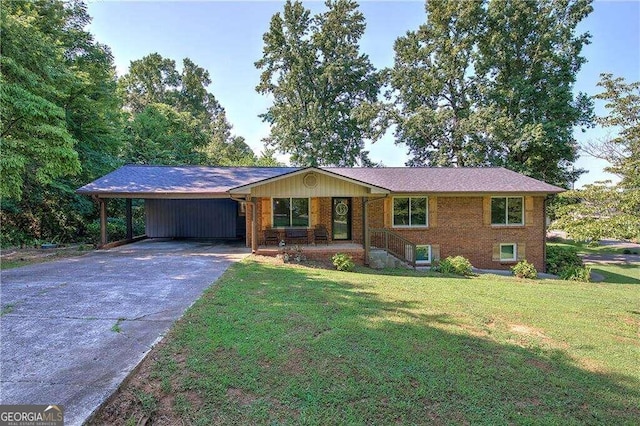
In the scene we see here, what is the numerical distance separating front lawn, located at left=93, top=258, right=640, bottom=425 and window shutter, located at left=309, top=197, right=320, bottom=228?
21.6 ft

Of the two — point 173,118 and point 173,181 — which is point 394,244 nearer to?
point 173,181

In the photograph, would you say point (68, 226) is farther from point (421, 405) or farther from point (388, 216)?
point (421, 405)

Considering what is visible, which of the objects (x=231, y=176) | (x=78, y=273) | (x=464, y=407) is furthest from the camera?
(x=231, y=176)

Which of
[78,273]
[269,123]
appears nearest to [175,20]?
[78,273]

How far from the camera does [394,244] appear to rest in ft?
43.2

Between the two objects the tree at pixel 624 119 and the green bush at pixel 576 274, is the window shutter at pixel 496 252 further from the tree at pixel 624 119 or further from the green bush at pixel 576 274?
the tree at pixel 624 119

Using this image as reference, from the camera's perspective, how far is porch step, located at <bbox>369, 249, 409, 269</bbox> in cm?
1155

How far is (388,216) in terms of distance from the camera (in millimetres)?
13539

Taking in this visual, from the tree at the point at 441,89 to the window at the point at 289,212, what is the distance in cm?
1549

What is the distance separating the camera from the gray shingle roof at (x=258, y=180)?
12.5 m

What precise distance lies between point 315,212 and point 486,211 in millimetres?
7215

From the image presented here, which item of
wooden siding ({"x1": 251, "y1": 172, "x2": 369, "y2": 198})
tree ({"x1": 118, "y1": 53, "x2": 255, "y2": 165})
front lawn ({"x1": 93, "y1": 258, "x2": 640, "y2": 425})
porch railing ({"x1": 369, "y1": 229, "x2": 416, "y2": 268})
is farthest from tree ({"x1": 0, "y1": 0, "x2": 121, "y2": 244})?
porch railing ({"x1": 369, "y1": 229, "x2": 416, "y2": 268})

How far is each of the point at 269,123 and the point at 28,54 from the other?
23037 mm

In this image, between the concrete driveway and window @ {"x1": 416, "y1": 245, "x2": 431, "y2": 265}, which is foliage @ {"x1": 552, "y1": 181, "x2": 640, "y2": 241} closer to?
window @ {"x1": 416, "y1": 245, "x2": 431, "y2": 265}
